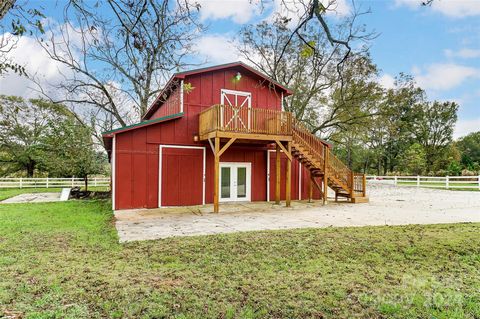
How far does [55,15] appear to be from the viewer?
3.45m

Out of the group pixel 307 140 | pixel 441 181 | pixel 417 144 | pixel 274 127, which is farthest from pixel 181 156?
pixel 417 144

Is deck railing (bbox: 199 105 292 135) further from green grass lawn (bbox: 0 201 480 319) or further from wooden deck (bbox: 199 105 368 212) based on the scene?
green grass lawn (bbox: 0 201 480 319)

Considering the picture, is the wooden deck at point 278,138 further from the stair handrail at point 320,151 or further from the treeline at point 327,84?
the treeline at point 327,84

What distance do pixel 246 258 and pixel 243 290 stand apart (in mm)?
1315

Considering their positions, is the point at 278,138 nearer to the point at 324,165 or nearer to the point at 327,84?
the point at 324,165

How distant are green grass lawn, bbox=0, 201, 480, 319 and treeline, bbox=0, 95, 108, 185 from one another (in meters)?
10.7

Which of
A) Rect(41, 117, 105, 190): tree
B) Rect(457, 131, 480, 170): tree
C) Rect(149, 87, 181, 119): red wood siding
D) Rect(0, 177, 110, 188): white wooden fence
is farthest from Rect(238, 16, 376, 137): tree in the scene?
Rect(457, 131, 480, 170): tree

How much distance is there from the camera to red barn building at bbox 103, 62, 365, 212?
11.2 metres

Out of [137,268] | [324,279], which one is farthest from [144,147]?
[324,279]

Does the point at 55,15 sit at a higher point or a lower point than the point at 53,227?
higher

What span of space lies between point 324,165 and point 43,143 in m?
18.0

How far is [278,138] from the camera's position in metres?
11.8

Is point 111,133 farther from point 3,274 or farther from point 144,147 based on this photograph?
point 3,274

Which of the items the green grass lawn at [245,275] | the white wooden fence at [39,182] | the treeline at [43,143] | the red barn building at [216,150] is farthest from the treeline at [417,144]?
the green grass lawn at [245,275]
